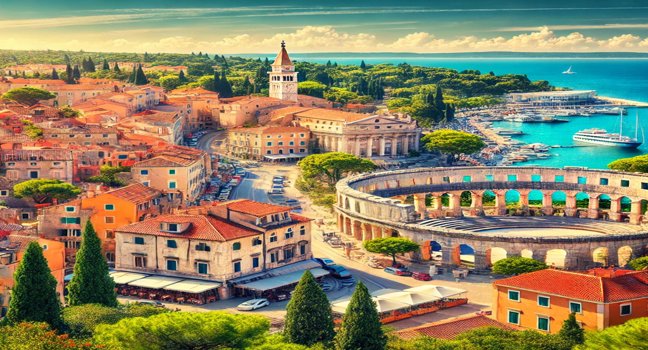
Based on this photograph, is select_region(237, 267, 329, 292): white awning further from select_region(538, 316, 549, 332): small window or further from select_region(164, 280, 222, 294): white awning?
select_region(538, 316, 549, 332): small window

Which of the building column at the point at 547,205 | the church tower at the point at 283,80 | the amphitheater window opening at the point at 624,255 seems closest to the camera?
the amphitheater window opening at the point at 624,255

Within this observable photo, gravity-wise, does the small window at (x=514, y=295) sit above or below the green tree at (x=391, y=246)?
above

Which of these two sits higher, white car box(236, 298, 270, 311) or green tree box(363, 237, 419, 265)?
green tree box(363, 237, 419, 265)

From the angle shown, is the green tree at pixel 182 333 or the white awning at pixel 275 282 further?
the white awning at pixel 275 282

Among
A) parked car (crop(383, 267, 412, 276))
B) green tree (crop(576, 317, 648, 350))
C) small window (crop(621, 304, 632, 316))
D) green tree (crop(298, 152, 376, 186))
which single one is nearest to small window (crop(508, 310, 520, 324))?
small window (crop(621, 304, 632, 316))

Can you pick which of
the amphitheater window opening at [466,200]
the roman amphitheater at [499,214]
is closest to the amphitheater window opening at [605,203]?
the roman amphitheater at [499,214]

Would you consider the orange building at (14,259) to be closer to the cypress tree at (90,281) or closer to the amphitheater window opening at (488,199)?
the cypress tree at (90,281)

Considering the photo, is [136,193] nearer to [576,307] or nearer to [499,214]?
[499,214]

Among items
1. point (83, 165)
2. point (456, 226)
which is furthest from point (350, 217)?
point (83, 165)

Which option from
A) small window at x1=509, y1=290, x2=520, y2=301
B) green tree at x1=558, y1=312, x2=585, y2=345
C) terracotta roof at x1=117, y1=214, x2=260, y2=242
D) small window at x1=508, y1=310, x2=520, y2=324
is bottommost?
small window at x1=508, y1=310, x2=520, y2=324
